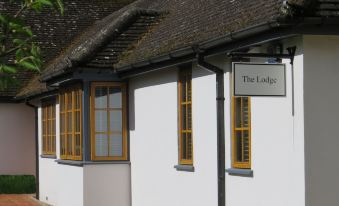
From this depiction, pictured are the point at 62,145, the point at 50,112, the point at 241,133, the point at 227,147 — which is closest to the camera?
the point at 241,133

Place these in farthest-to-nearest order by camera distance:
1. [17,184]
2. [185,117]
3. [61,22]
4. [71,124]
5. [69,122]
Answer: [61,22] < [17,184] < [69,122] < [71,124] < [185,117]

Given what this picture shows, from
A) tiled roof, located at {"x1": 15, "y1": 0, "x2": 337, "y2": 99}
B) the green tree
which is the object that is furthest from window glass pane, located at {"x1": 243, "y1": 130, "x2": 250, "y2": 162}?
the green tree

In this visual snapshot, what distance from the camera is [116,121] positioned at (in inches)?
725

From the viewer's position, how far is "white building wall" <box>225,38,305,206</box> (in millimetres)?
10727

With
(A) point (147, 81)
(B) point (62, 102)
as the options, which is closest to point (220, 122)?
(A) point (147, 81)

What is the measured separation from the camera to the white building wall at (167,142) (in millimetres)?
14117

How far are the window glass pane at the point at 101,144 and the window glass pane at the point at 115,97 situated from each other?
2.24 ft

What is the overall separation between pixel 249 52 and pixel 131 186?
701cm

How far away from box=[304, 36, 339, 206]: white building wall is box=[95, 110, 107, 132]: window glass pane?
27.1 ft

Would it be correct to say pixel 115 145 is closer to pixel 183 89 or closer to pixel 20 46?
pixel 183 89

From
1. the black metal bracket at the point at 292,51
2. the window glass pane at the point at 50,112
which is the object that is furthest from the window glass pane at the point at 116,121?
the black metal bracket at the point at 292,51

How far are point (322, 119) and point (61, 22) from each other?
21722 mm

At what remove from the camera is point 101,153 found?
18250 mm

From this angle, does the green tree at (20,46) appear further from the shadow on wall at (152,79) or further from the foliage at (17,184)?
the foliage at (17,184)
